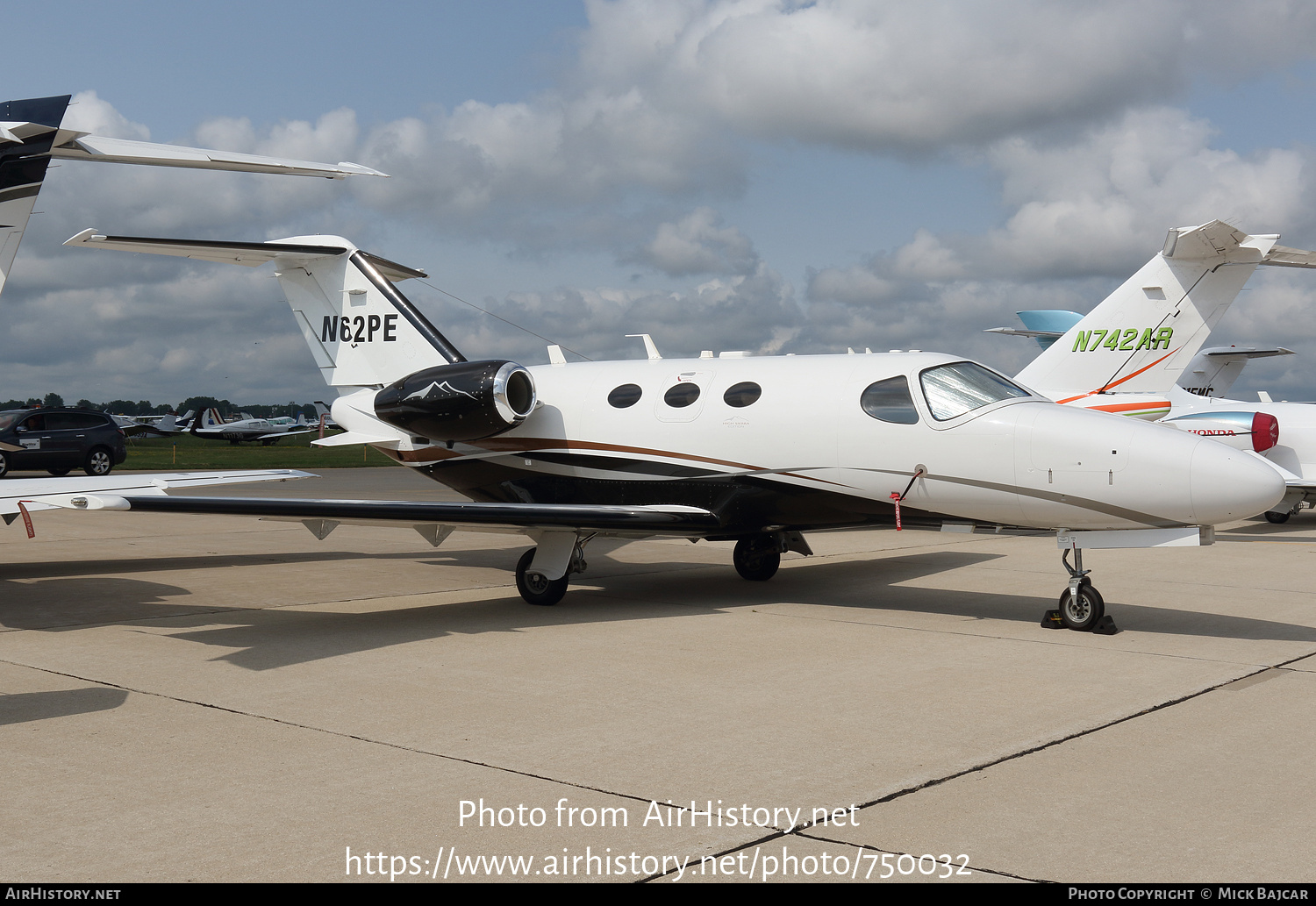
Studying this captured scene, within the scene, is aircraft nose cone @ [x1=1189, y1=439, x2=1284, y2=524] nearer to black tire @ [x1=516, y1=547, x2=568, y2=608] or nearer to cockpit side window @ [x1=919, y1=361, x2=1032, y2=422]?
cockpit side window @ [x1=919, y1=361, x2=1032, y2=422]

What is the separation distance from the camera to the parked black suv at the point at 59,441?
27750 mm

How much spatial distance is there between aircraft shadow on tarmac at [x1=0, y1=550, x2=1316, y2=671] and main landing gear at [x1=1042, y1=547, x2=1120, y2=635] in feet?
0.64

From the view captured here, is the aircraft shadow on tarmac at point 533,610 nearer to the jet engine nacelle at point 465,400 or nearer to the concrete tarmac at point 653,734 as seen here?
the concrete tarmac at point 653,734

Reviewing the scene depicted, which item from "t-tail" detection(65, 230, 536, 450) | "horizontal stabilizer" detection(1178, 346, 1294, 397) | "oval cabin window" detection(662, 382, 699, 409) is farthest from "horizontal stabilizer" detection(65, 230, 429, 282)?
"horizontal stabilizer" detection(1178, 346, 1294, 397)

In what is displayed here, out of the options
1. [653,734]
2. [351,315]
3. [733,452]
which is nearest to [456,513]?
[733,452]

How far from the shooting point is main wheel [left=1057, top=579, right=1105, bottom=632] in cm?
889

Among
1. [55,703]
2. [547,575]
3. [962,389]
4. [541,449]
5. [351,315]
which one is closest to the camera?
[55,703]

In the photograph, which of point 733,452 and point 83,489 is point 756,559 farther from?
point 83,489

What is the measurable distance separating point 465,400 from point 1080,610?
20.9 ft

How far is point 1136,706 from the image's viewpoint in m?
6.44

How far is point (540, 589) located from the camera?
1058cm

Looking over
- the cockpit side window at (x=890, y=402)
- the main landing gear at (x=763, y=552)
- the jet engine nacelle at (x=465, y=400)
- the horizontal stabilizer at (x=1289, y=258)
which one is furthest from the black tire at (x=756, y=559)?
the horizontal stabilizer at (x=1289, y=258)

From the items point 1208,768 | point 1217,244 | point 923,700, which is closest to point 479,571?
point 923,700
